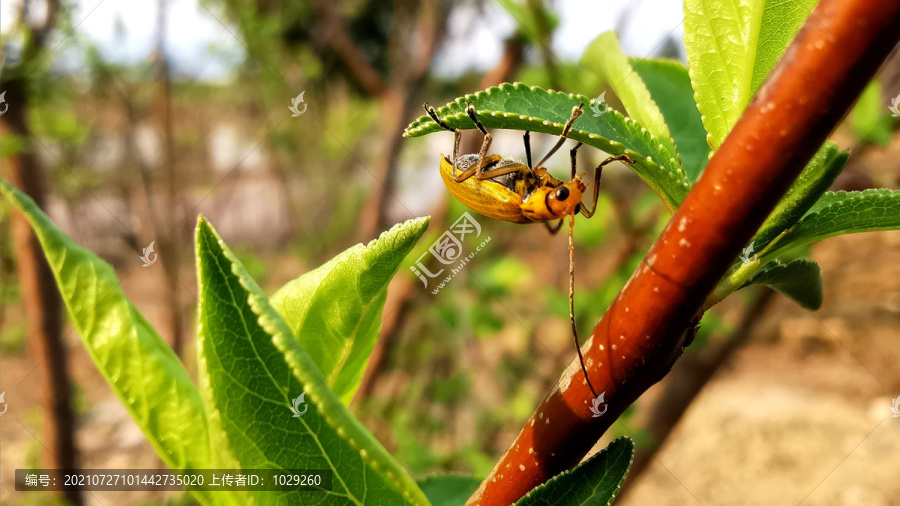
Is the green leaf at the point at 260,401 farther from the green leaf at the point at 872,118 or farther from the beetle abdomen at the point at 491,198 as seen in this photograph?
the green leaf at the point at 872,118

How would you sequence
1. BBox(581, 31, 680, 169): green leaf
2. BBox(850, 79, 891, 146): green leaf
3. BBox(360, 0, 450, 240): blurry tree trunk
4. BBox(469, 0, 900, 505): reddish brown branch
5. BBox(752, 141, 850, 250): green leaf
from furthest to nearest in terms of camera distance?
BBox(360, 0, 450, 240): blurry tree trunk, BBox(850, 79, 891, 146): green leaf, BBox(581, 31, 680, 169): green leaf, BBox(752, 141, 850, 250): green leaf, BBox(469, 0, 900, 505): reddish brown branch

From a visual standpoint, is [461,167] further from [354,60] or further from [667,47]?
[354,60]

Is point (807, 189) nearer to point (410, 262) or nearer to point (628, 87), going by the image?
point (628, 87)

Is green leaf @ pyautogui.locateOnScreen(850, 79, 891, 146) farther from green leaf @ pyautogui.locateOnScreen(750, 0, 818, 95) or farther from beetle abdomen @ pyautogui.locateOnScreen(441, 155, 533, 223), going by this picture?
green leaf @ pyautogui.locateOnScreen(750, 0, 818, 95)

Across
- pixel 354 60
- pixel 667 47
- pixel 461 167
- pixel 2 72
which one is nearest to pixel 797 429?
pixel 667 47

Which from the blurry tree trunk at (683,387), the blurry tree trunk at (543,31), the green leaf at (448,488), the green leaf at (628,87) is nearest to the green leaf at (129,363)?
the green leaf at (448,488)

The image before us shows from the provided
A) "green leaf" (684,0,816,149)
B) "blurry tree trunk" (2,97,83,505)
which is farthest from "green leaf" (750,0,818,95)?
"blurry tree trunk" (2,97,83,505)

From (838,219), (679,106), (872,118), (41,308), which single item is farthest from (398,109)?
(838,219)
